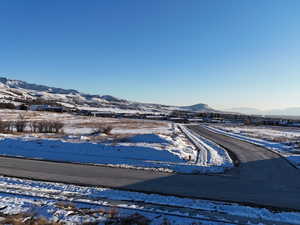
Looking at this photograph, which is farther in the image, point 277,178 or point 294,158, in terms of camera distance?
point 294,158

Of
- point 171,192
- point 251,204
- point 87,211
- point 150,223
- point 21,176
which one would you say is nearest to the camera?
point 150,223

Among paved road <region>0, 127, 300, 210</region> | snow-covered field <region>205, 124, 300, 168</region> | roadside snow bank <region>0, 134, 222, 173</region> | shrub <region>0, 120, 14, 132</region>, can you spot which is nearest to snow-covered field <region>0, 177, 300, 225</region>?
A: paved road <region>0, 127, 300, 210</region>

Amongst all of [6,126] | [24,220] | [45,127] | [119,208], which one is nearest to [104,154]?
[119,208]

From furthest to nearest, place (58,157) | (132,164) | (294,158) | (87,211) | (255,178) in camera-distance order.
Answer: (294,158) < (58,157) < (132,164) < (255,178) < (87,211)

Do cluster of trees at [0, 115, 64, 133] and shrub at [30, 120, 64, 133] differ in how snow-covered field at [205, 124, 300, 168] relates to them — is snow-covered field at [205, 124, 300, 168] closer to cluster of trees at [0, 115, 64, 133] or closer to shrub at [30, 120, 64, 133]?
shrub at [30, 120, 64, 133]

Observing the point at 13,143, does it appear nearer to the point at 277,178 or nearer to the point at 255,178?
the point at 255,178

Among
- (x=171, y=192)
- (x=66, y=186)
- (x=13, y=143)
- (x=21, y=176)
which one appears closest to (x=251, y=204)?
(x=171, y=192)

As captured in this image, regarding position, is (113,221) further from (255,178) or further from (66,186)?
(255,178)
